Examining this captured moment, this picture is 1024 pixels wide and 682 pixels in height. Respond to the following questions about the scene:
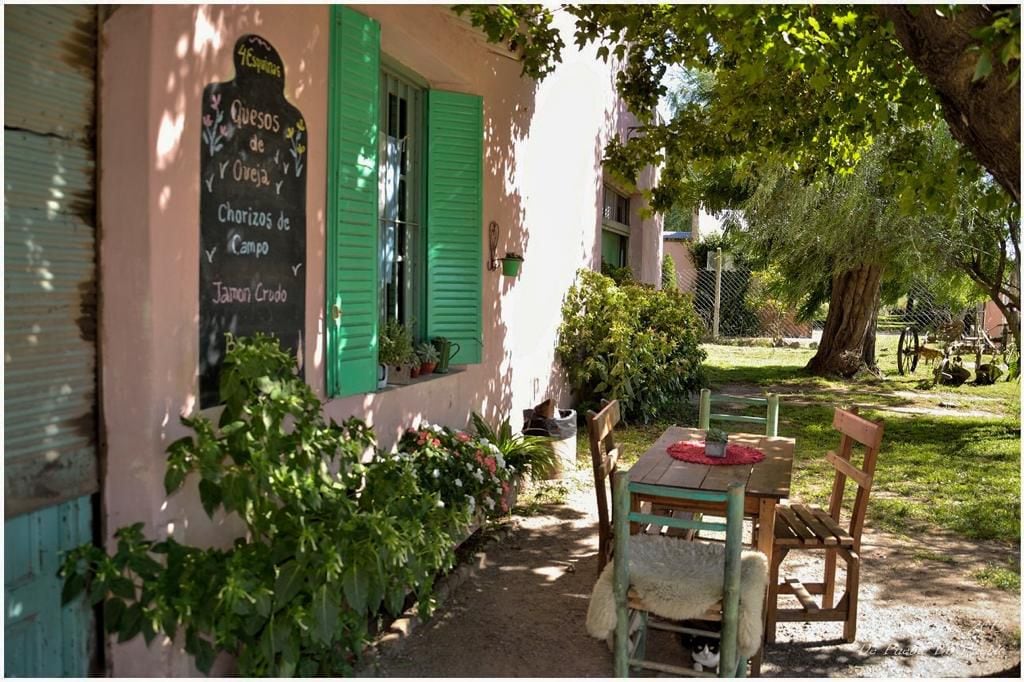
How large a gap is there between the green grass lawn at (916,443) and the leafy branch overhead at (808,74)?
198 centimetres

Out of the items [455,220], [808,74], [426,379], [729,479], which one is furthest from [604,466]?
[808,74]

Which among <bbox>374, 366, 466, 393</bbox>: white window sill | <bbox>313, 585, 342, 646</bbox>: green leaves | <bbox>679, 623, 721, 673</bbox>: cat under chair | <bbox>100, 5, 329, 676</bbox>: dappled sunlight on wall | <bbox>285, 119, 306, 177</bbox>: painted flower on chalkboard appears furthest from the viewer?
<bbox>374, 366, 466, 393</bbox>: white window sill

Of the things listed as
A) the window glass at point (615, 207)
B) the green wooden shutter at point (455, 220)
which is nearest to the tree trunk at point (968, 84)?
the green wooden shutter at point (455, 220)

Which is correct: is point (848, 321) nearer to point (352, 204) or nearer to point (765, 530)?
point (765, 530)

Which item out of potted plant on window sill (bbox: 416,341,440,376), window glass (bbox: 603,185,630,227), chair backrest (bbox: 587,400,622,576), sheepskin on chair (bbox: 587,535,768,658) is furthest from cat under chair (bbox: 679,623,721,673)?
window glass (bbox: 603,185,630,227)

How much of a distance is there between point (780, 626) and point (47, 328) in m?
3.53

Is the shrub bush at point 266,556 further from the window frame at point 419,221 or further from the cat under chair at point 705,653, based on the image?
the window frame at point 419,221

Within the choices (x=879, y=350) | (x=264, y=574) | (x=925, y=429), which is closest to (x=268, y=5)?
(x=264, y=574)

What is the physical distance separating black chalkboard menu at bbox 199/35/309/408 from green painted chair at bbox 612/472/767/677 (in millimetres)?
1585

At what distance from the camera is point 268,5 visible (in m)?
3.60

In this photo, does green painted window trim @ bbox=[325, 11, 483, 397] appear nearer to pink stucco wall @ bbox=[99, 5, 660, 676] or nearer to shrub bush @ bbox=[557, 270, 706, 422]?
pink stucco wall @ bbox=[99, 5, 660, 676]

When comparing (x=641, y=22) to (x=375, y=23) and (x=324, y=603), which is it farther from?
(x=324, y=603)

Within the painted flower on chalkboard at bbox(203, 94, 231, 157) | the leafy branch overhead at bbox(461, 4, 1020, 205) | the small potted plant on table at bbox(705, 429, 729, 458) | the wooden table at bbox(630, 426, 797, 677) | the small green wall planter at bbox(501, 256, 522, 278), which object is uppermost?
the leafy branch overhead at bbox(461, 4, 1020, 205)

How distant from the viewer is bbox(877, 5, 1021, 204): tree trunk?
3.23 meters
